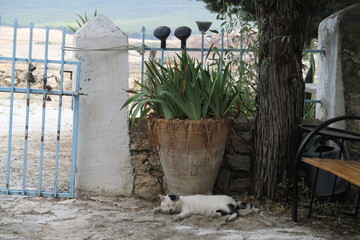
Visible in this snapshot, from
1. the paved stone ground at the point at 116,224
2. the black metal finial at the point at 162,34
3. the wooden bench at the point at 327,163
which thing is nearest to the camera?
the wooden bench at the point at 327,163

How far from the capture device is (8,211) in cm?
475

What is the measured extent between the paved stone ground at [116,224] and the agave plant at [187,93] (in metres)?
0.89

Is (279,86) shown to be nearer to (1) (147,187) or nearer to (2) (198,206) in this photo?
(2) (198,206)

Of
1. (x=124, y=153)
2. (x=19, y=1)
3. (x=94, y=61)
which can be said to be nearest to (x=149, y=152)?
(x=124, y=153)

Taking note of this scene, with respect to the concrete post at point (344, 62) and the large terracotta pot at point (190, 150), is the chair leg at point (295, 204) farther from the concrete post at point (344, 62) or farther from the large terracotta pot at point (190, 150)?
the concrete post at point (344, 62)

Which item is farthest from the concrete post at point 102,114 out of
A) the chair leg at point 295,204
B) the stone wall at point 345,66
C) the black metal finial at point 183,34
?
the stone wall at point 345,66

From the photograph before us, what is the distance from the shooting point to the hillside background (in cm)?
8788

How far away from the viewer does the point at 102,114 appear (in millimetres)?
5309

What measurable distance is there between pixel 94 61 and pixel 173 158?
1.20 meters

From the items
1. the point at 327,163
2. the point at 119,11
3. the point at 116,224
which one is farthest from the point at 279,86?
the point at 119,11

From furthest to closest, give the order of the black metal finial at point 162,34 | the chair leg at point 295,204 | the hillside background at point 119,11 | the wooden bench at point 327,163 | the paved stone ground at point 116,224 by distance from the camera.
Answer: the hillside background at point 119,11
the black metal finial at point 162,34
the chair leg at point 295,204
the paved stone ground at point 116,224
the wooden bench at point 327,163

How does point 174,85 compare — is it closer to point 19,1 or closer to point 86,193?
point 86,193

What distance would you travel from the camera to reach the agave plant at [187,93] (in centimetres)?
493

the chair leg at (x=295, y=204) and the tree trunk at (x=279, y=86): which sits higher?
the tree trunk at (x=279, y=86)
